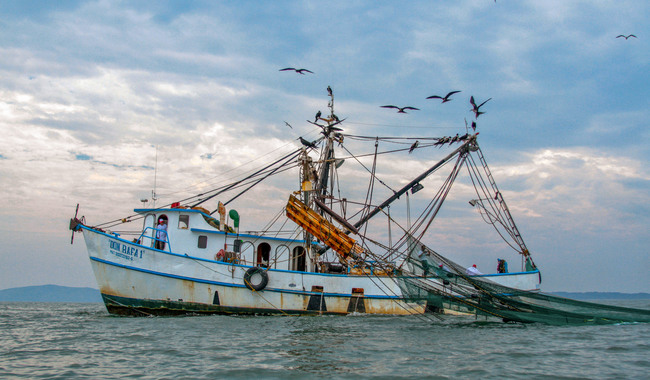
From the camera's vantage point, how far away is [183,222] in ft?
64.9

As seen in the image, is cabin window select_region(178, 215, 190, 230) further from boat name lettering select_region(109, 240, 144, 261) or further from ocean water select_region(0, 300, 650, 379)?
ocean water select_region(0, 300, 650, 379)

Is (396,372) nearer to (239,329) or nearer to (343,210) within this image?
(239,329)

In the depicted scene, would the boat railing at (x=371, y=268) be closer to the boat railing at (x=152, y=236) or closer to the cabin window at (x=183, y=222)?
the cabin window at (x=183, y=222)

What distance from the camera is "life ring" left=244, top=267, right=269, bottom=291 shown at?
60.3ft

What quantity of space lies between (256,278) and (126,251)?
493 centimetres

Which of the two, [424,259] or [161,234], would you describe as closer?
[424,259]

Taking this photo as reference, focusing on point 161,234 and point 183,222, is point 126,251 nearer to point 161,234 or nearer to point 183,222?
point 161,234

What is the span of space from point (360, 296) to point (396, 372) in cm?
1104

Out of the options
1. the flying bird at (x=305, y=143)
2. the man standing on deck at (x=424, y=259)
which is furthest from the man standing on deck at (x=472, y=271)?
the flying bird at (x=305, y=143)

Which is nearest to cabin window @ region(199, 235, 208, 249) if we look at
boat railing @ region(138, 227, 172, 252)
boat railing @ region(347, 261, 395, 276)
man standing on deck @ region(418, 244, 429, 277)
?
boat railing @ region(138, 227, 172, 252)

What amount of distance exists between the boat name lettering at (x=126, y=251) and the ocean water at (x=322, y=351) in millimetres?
2904

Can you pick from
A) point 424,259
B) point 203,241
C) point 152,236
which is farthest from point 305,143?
point 424,259

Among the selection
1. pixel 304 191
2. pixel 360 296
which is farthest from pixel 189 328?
pixel 304 191

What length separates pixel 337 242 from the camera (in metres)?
20.1
